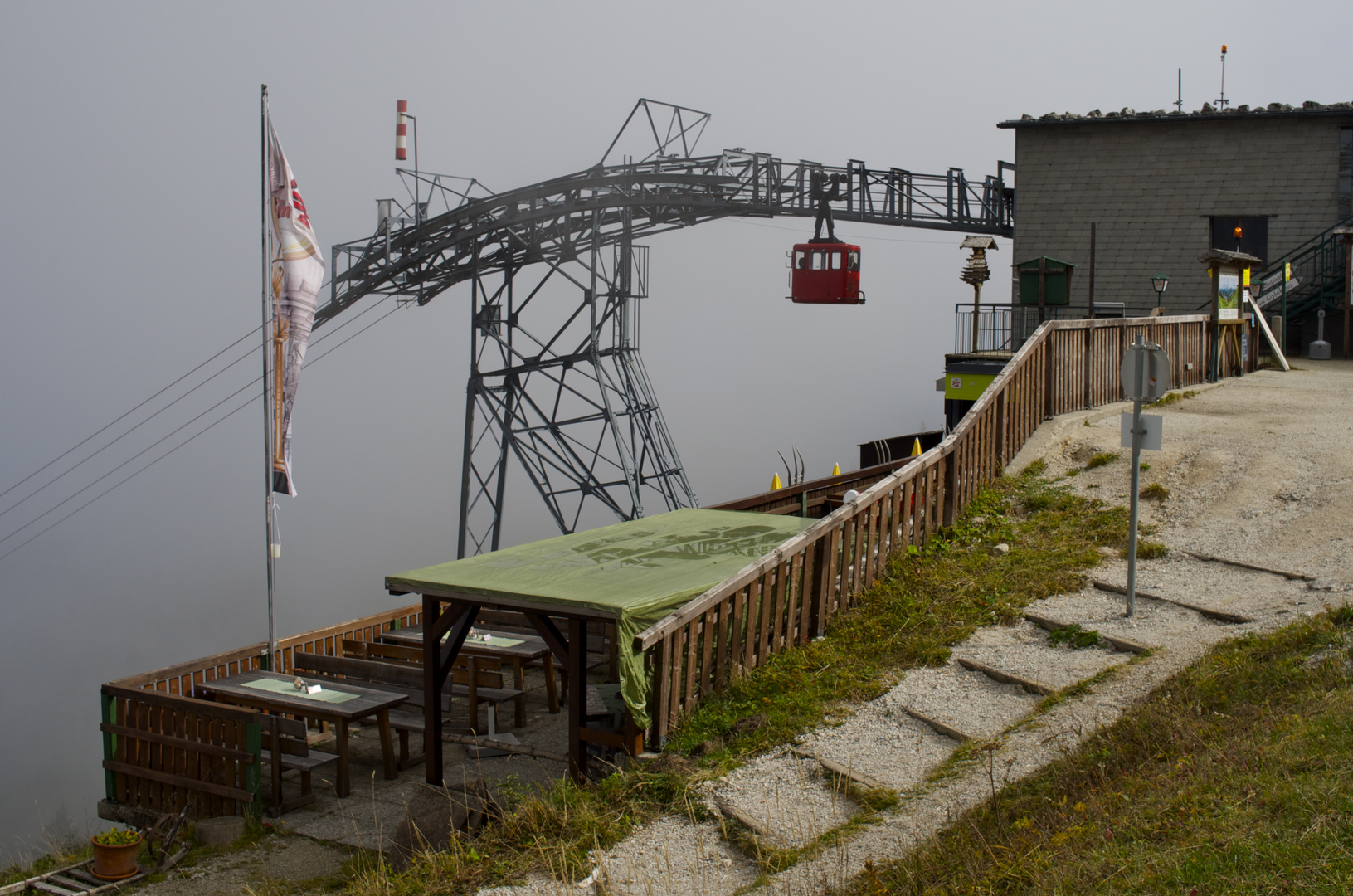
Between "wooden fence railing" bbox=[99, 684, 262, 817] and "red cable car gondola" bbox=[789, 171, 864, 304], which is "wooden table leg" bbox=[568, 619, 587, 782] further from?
"red cable car gondola" bbox=[789, 171, 864, 304]

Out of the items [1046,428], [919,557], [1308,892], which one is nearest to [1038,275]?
[1046,428]

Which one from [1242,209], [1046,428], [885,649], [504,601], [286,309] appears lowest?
[885,649]

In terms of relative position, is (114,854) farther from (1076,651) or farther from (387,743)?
(1076,651)

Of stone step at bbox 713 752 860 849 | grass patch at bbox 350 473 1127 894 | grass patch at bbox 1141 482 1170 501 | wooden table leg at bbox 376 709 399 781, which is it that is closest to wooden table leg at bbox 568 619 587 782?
grass patch at bbox 350 473 1127 894

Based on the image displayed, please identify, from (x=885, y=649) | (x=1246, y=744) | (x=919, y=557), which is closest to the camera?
(x=1246, y=744)

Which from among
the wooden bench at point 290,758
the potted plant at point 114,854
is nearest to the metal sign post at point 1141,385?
the wooden bench at point 290,758

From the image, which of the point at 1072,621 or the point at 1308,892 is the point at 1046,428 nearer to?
the point at 1072,621

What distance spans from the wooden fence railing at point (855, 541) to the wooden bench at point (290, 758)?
12.4 feet

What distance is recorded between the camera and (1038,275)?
83.3 ft

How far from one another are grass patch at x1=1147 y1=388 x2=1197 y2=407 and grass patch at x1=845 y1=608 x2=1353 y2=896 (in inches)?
381

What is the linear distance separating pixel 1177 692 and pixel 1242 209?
26.4 meters

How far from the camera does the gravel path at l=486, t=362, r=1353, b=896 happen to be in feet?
21.1

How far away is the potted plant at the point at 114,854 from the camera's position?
8875mm

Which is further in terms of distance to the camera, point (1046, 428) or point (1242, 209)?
point (1242, 209)
